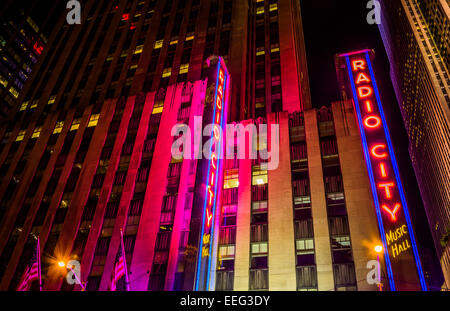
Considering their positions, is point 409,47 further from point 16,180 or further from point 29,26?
point 29,26

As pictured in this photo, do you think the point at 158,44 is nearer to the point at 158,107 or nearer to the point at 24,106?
the point at 158,107

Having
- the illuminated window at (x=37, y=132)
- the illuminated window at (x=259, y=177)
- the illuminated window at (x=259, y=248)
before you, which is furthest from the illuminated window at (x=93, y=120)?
the illuminated window at (x=259, y=248)

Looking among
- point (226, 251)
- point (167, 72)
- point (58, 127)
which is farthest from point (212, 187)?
point (167, 72)

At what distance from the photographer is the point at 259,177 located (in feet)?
106

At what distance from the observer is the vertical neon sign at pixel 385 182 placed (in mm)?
19844

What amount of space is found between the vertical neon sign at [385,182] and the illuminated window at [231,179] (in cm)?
1236

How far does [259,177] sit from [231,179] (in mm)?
2623

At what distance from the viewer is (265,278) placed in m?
26.6

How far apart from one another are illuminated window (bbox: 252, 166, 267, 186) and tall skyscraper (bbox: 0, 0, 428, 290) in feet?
0.36

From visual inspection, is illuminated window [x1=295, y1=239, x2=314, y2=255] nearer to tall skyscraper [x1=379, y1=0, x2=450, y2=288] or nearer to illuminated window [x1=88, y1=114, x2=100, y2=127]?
illuminated window [x1=88, y1=114, x2=100, y2=127]

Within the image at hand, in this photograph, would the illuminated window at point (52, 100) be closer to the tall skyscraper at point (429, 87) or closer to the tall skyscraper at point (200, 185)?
the tall skyscraper at point (200, 185)

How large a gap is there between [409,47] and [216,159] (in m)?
80.1
